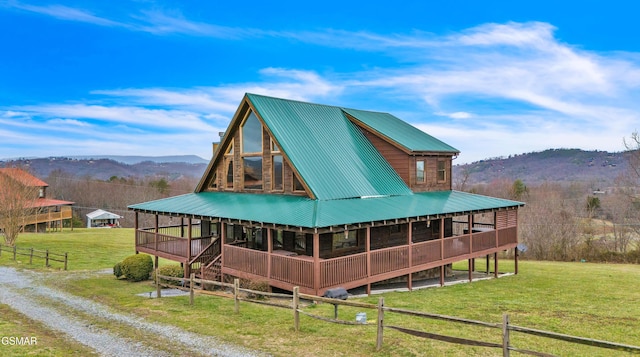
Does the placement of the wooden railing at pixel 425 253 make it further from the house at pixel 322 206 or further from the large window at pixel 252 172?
the large window at pixel 252 172

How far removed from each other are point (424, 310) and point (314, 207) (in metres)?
5.54

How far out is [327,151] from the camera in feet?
73.7

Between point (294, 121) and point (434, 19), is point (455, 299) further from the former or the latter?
point (434, 19)

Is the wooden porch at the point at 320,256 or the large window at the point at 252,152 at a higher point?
the large window at the point at 252,152

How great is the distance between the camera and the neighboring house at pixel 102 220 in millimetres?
78562

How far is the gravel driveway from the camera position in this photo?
1093 cm

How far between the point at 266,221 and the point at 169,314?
4.47m

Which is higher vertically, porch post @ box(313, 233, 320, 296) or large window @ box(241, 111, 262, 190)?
large window @ box(241, 111, 262, 190)

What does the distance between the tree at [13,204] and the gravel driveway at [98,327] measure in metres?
18.5

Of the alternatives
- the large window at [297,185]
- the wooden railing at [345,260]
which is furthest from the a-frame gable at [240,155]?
the wooden railing at [345,260]

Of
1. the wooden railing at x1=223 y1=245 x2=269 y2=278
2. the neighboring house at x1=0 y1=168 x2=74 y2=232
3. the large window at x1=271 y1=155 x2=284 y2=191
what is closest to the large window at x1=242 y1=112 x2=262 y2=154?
the large window at x1=271 y1=155 x2=284 y2=191

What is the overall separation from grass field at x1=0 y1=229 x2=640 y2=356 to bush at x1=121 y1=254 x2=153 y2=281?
527 millimetres

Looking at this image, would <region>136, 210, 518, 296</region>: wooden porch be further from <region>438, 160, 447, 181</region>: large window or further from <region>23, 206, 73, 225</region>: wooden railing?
<region>23, 206, 73, 225</region>: wooden railing

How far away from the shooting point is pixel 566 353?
1086 centimetres
